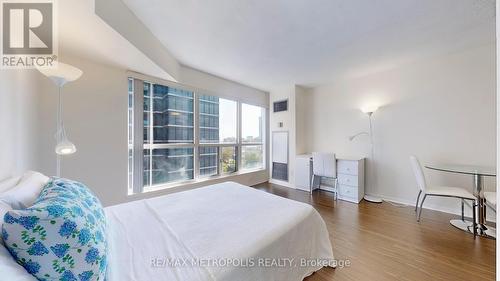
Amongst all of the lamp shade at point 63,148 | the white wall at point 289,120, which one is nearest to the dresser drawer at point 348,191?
the white wall at point 289,120

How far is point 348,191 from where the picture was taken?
A: 3406mm

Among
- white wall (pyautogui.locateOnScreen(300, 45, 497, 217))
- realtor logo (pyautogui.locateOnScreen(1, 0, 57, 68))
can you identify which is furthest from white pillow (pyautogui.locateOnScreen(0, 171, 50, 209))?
white wall (pyautogui.locateOnScreen(300, 45, 497, 217))

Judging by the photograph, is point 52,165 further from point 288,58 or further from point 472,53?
point 472,53

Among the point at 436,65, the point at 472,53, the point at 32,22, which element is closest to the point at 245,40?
the point at 32,22

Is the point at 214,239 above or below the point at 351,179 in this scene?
above

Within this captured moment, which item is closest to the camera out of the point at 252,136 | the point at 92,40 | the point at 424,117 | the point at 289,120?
the point at 92,40

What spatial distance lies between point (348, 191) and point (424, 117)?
1.72m

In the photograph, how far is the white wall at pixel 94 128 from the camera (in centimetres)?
201

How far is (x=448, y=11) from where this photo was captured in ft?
5.89

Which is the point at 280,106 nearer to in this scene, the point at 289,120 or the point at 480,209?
the point at 289,120

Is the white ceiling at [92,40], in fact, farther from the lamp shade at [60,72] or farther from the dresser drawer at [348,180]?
the dresser drawer at [348,180]

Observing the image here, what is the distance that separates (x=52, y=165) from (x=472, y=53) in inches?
219

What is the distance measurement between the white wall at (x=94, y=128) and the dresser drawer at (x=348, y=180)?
3.44 meters

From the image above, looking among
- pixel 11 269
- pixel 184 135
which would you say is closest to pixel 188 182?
pixel 184 135
